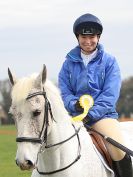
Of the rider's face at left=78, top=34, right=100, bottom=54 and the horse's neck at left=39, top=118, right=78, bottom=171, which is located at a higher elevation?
the rider's face at left=78, top=34, right=100, bottom=54

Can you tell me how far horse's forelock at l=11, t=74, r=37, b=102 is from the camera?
5504mm

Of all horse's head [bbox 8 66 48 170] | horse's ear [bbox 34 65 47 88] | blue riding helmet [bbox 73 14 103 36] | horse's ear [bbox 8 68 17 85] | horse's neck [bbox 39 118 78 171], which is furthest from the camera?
blue riding helmet [bbox 73 14 103 36]

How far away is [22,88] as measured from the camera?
5.57 meters

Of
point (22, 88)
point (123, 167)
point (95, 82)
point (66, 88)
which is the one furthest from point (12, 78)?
point (123, 167)

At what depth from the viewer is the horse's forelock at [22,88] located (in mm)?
5504

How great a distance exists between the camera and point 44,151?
593 cm

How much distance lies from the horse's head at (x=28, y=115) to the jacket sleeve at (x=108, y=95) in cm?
124

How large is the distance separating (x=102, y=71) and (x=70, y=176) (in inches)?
60.5

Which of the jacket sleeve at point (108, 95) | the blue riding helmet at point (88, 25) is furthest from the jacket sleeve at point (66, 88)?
the blue riding helmet at point (88, 25)

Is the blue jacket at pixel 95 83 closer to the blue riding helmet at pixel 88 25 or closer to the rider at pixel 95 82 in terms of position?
the rider at pixel 95 82

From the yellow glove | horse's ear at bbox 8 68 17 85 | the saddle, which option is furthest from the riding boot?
horse's ear at bbox 8 68 17 85

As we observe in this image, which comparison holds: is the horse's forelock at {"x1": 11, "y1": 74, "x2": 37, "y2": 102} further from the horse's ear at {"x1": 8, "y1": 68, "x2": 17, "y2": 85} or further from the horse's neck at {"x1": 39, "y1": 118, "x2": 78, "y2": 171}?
the horse's neck at {"x1": 39, "y1": 118, "x2": 78, "y2": 171}

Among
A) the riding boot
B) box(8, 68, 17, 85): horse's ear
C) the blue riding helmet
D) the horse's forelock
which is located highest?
the blue riding helmet

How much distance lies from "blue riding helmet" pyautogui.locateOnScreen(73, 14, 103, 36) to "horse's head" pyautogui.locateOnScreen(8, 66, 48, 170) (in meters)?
1.56
